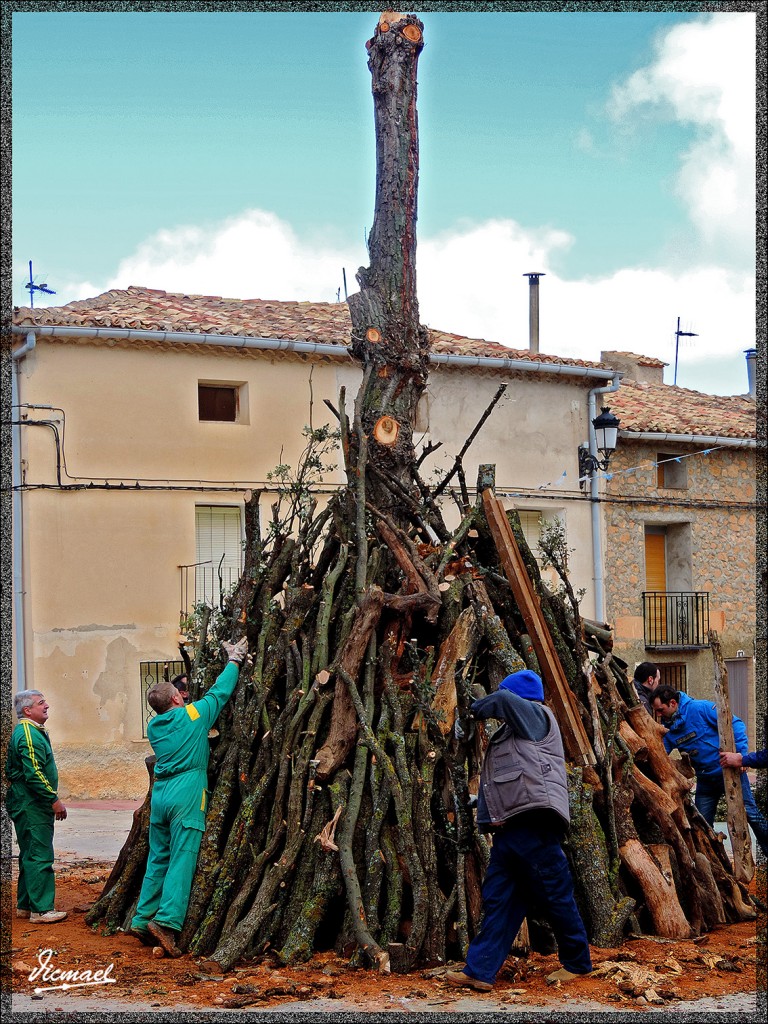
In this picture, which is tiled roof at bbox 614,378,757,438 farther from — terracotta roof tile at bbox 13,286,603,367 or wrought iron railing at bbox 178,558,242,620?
wrought iron railing at bbox 178,558,242,620

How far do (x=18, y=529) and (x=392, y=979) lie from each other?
11.3 m

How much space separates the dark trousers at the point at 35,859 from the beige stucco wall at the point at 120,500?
27.2ft

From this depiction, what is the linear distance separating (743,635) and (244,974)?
1753 centimetres

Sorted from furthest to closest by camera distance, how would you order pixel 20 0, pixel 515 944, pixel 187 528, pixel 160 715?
1. pixel 187 528
2. pixel 160 715
3. pixel 515 944
4. pixel 20 0

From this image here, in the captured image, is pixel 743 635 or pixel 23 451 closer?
pixel 23 451

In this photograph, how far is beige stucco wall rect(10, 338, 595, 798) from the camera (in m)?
16.0

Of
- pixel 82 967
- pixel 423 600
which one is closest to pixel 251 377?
pixel 423 600

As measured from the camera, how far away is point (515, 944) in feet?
20.2

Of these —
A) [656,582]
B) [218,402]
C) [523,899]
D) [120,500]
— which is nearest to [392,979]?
[523,899]

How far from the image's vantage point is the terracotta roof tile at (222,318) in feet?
53.4

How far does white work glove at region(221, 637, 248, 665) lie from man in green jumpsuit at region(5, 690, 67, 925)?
1291 millimetres

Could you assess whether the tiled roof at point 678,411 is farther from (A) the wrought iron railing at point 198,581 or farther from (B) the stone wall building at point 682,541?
(A) the wrought iron railing at point 198,581

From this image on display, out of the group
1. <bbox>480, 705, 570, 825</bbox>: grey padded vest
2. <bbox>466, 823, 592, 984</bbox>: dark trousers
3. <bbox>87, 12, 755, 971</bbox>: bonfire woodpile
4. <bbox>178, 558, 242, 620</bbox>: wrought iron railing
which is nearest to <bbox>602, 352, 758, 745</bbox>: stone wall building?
<bbox>178, 558, 242, 620</bbox>: wrought iron railing

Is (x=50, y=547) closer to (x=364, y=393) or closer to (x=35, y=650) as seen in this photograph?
(x=35, y=650)
